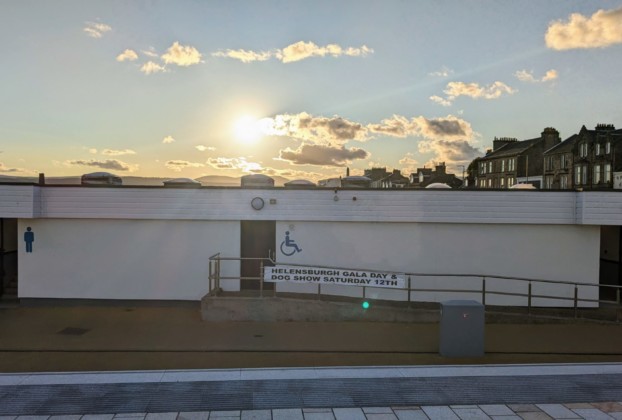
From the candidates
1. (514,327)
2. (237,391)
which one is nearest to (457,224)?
(514,327)

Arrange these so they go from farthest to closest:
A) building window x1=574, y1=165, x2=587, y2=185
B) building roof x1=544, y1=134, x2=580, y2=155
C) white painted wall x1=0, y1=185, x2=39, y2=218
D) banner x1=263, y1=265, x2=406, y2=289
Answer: building roof x1=544, y1=134, x2=580, y2=155 < building window x1=574, y1=165, x2=587, y2=185 < white painted wall x1=0, y1=185, x2=39, y2=218 < banner x1=263, y1=265, x2=406, y2=289

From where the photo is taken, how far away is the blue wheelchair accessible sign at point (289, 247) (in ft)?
51.5

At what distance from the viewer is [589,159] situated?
6619 cm

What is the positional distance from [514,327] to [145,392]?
9861 millimetres

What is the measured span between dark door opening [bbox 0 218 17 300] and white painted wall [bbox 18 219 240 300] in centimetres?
134

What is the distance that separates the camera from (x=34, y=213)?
49.3 ft

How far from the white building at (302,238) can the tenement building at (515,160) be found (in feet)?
185

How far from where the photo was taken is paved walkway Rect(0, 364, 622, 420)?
762 centimetres

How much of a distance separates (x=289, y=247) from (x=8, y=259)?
1031 cm

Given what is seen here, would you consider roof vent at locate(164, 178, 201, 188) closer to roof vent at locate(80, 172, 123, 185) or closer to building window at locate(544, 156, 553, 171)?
roof vent at locate(80, 172, 123, 185)

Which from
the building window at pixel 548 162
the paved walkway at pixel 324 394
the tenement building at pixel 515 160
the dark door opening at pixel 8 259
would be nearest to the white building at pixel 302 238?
the dark door opening at pixel 8 259

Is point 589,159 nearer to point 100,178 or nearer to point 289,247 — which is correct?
point 289,247

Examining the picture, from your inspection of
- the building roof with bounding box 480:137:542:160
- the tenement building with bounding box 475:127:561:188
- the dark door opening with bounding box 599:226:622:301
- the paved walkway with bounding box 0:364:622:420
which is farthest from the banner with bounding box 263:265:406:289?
the building roof with bounding box 480:137:542:160

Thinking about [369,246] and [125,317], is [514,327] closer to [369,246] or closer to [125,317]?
[369,246]
